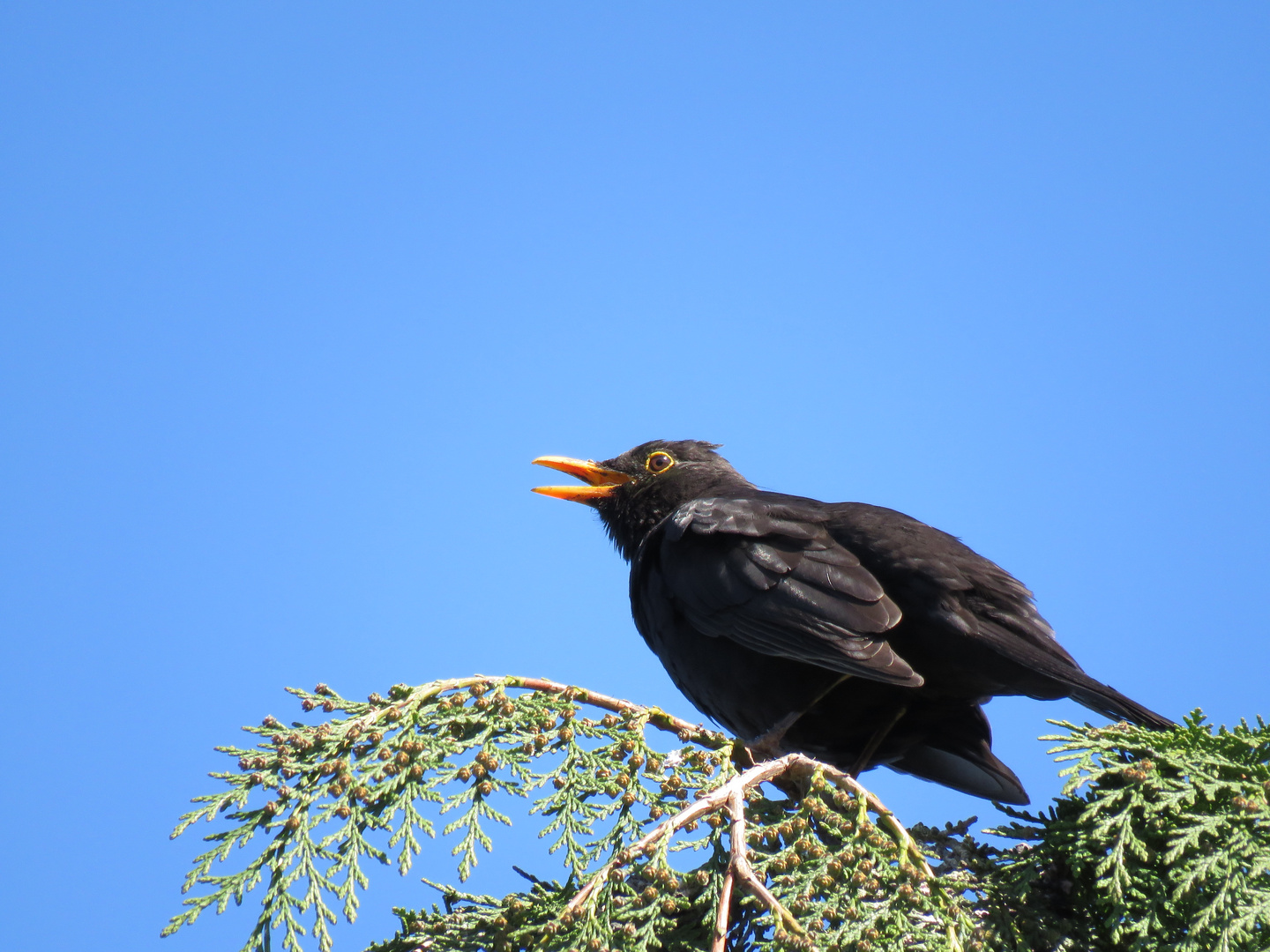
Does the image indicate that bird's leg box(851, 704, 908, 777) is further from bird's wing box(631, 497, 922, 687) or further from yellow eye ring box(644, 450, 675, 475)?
yellow eye ring box(644, 450, 675, 475)

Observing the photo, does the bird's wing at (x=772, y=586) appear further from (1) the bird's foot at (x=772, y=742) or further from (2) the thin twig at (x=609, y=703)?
(2) the thin twig at (x=609, y=703)

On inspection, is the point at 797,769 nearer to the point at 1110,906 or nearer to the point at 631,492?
the point at 1110,906

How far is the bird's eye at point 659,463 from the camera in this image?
615 centimetres

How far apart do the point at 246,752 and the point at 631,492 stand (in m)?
3.41

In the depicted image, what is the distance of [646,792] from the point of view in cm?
273

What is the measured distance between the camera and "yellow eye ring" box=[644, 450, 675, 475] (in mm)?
6152

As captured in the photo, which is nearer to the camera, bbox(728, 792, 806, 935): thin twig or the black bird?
bbox(728, 792, 806, 935): thin twig

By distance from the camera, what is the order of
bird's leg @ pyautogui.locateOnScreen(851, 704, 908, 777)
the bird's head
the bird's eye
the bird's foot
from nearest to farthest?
1. the bird's foot
2. bird's leg @ pyautogui.locateOnScreen(851, 704, 908, 777)
3. the bird's head
4. the bird's eye

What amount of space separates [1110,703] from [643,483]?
10.2ft

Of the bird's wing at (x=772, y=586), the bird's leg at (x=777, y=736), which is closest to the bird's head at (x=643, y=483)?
the bird's wing at (x=772, y=586)

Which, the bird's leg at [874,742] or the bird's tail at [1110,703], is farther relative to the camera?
the bird's leg at [874,742]

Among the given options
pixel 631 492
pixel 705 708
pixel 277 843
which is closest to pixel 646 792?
pixel 277 843

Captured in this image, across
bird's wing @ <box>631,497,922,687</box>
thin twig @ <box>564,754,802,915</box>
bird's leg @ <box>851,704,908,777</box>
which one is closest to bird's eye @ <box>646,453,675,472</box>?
bird's wing @ <box>631,497,922,687</box>

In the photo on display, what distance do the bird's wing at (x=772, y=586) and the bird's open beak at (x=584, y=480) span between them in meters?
1.00
